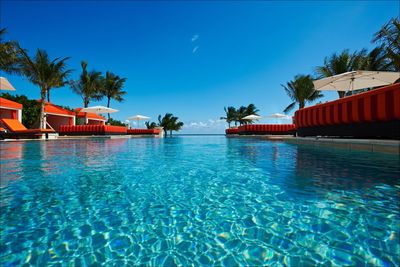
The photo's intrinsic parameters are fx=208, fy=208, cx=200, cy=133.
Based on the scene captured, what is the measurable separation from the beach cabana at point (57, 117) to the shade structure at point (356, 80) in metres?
25.3

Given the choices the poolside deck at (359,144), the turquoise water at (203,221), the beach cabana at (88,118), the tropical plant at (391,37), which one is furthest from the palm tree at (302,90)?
the beach cabana at (88,118)

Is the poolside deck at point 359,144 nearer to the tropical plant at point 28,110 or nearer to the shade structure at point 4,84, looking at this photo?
the shade structure at point 4,84

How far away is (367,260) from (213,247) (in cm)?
103

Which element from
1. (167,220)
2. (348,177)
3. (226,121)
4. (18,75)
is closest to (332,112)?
(348,177)

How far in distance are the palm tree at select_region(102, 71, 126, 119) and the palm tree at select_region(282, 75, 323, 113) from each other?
2251 cm

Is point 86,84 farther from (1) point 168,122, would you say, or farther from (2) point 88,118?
(1) point 168,122

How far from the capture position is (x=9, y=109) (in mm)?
18422

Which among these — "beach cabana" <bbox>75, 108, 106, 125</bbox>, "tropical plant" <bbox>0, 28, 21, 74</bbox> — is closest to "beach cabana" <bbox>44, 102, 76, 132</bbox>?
"beach cabana" <bbox>75, 108, 106, 125</bbox>

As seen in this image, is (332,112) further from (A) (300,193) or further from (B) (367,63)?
(B) (367,63)

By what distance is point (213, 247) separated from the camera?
1.57m

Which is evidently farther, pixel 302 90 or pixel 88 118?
pixel 88 118

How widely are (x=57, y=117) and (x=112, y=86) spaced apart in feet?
26.2

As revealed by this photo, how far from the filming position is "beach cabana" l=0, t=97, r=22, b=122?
57.0 ft

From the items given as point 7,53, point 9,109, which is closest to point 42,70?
point 7,53
